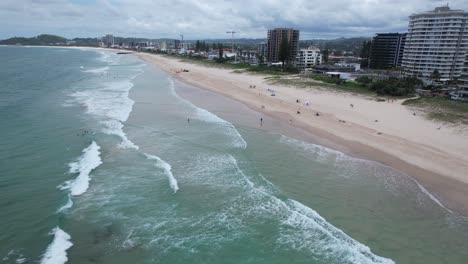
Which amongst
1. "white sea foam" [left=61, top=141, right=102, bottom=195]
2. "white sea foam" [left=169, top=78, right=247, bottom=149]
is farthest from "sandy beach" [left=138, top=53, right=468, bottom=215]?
"white sea foam" [left=61, top=141, right=102, bottom=195]

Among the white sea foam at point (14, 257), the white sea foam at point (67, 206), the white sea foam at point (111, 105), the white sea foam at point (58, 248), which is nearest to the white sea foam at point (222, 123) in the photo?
the white sea foam at point (111, 105)

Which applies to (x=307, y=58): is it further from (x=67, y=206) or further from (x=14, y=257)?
(x=14, y=257)

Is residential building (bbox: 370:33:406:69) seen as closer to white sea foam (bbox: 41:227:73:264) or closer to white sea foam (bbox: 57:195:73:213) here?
white sea foam (bbox: 57:195:73:213)

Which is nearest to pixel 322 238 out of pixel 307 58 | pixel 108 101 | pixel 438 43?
pixel 108 101

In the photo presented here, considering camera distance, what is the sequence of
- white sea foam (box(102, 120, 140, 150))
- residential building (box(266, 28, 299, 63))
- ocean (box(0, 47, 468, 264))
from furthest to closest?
residential building (box(266, 28, 299, 63))
white sea foam (box(102, 120, 140, 150))
ocean (box(0, 47, 468, 264))

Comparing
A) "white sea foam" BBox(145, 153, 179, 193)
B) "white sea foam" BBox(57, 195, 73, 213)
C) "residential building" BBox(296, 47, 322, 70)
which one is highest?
"residential building" BBox(296, 47, 322, 70)
